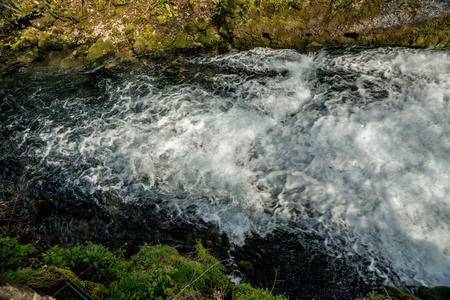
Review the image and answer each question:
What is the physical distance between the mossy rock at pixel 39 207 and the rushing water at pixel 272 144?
24.9 inches

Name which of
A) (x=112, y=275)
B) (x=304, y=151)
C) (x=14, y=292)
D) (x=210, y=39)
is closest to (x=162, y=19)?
(x=210, y=39)

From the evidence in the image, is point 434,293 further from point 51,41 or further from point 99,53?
point 51,41

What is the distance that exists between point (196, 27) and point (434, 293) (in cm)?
1117

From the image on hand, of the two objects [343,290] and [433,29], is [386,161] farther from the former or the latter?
[433,29]

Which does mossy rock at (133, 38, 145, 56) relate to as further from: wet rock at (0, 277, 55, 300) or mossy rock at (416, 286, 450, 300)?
mossy rock at (416, 286, 450, 300)

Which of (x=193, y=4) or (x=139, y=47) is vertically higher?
(x=193, y=4)

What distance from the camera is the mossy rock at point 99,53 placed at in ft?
34.4

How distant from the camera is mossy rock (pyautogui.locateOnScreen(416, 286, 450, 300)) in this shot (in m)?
3.54

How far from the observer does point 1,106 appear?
901 centimetres

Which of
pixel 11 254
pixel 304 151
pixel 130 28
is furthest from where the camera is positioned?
pixel 130 28

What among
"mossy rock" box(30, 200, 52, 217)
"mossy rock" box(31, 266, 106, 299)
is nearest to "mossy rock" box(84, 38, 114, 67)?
"mossy rock" box(30, 200, 52, 217)

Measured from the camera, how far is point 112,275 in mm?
3564

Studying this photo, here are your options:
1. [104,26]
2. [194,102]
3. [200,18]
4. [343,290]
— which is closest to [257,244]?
[343,290]

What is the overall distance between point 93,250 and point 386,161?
6.38 m
